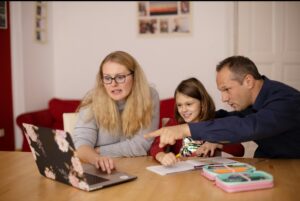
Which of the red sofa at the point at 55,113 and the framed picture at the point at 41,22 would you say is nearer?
the red sofa at the point at 55,113

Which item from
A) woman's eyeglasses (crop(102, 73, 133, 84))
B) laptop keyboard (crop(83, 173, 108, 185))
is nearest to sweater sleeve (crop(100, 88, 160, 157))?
woman's eyeglasses (crop(102, 73, 133, 84))

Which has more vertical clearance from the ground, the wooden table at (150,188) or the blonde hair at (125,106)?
the blonde hair at (125,106)

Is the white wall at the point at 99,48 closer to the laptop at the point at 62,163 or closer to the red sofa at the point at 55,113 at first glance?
the red sofa at the point at 55,113

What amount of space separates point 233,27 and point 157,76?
1002 mm

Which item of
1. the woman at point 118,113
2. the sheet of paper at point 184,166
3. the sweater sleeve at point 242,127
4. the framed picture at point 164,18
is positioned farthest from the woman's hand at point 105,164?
the framed picture at point 164,18

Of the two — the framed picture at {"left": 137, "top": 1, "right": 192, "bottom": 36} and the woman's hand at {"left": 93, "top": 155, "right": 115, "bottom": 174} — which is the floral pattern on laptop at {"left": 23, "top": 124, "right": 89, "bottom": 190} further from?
the framed picture at {"left": 137, "top": 1, "right": 192, "bottom": 36}

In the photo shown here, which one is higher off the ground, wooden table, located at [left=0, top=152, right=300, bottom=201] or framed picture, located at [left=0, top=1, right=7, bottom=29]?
framed picture, located at [left=0, top=1, right=7, bottom=29]

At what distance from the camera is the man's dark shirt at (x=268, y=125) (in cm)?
139

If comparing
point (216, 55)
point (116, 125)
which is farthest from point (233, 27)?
point (116, 125)

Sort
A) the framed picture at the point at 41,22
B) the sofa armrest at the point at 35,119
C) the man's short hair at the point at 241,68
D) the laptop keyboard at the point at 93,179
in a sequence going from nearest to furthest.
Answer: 1. the laptop keyboard at the point at 93,179
2. the man's short hair at the point at 241,68
3. the sofa armrest at the point at 35,119
4. the framed picture at the point at 41,22

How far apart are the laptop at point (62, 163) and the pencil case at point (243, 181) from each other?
330mm

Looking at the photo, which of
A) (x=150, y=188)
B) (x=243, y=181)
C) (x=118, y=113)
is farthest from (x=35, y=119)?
(x=243, y=181)

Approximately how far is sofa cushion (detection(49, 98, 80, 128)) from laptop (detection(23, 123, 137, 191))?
261cm

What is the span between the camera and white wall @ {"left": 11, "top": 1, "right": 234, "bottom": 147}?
393cm
